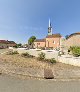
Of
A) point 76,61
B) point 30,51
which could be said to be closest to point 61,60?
point 76,61

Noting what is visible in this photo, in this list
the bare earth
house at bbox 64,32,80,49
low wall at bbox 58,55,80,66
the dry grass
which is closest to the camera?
the bare earth

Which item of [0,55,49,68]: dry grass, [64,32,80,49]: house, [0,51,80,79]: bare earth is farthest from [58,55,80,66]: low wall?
[64,32,80,49]: house

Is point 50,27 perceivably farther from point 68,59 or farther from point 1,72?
point 1,72

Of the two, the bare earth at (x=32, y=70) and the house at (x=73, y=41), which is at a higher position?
the house at (x=73, y=41)

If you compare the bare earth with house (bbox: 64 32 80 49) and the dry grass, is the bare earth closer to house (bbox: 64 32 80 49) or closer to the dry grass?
the dry grass

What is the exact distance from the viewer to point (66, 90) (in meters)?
8.34

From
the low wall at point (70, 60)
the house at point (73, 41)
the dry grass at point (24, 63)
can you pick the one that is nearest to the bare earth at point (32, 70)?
the dry grass at point (24, 63)

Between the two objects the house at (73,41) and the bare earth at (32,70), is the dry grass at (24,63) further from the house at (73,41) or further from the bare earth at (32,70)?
the house at (73,41)

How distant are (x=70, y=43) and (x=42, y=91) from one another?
3117 cm

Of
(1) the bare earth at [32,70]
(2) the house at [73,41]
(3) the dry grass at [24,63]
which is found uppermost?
(2) the house at [73,41]

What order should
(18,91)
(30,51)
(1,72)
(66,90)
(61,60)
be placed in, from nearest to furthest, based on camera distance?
(18,91), (66,90), (1,72), (61,60), (30,51)

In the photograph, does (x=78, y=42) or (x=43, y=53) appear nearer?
(x=43, y=53)

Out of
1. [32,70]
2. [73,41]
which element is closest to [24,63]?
[32,70]

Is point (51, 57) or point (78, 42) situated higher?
point (78, 42)
